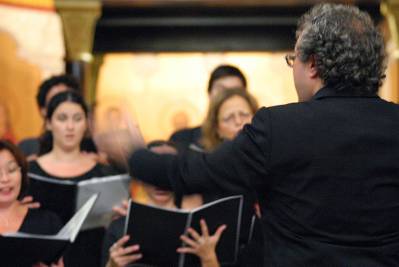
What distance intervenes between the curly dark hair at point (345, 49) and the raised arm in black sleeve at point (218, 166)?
23 centimetres

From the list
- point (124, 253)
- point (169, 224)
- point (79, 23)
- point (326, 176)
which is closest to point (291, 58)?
point (326, 176)

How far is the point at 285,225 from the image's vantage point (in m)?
2.09

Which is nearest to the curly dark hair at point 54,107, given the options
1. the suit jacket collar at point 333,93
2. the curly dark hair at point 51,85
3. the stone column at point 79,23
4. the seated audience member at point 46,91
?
the seated audience member at point 46,91

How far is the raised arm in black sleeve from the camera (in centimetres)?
205

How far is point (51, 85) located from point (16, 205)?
1.89m

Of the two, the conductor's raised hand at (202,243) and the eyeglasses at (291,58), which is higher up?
the eyeglasses at (291,58)

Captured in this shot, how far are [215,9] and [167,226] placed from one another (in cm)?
557

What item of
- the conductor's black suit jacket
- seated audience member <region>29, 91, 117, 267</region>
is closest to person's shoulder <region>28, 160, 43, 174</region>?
seated audience member <region>29, 91, 117, 267</region>

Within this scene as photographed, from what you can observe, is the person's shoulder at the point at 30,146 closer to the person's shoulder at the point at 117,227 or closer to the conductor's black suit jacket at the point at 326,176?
the person's shoulder at the point at 117,227

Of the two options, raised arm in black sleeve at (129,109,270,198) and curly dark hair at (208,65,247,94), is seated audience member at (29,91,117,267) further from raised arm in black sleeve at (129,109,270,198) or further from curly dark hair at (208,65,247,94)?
raised arm in black sleeve at (129,109,270,198)

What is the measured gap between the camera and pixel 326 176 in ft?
6.68

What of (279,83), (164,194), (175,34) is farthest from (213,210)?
(279,83)

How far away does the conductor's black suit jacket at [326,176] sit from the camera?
2031 millimetres

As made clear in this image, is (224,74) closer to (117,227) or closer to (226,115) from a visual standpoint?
(226,115)
